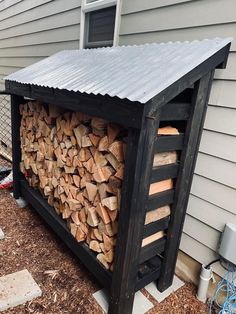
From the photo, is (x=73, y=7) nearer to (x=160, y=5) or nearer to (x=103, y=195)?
(x=160, y=5)

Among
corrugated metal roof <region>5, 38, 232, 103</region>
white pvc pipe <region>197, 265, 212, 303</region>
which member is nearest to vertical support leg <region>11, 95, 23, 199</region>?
corrugated metal roof <region>5, 38, 232, 103</region>

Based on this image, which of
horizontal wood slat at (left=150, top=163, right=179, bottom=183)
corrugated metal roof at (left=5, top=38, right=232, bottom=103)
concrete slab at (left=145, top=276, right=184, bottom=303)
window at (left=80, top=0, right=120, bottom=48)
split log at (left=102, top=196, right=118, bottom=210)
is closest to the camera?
corrugated metal roof at (left=5, top=38, right=232, bottom=103)

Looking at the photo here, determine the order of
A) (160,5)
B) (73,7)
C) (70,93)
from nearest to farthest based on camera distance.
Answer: (70,93) → (160,5) → (73,7)

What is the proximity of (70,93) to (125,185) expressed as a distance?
29.0 inches

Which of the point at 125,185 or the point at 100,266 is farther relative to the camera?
the point at 100,266

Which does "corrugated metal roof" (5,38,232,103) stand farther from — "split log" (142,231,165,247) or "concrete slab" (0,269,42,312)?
"concrete slab" (0,269,42,312)

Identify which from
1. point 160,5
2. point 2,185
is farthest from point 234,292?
point 2,185

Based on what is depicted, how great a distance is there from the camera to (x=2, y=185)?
358 centimetres

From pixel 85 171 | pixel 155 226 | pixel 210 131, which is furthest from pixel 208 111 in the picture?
pixel 85 171

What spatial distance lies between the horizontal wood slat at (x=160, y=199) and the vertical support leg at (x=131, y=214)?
0.11 m

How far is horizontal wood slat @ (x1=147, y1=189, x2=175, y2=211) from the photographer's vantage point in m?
1.69

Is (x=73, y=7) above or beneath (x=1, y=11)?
beneath

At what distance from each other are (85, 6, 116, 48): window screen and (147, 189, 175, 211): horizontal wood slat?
1.88m

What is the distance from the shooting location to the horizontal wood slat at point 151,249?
5.85 ft
